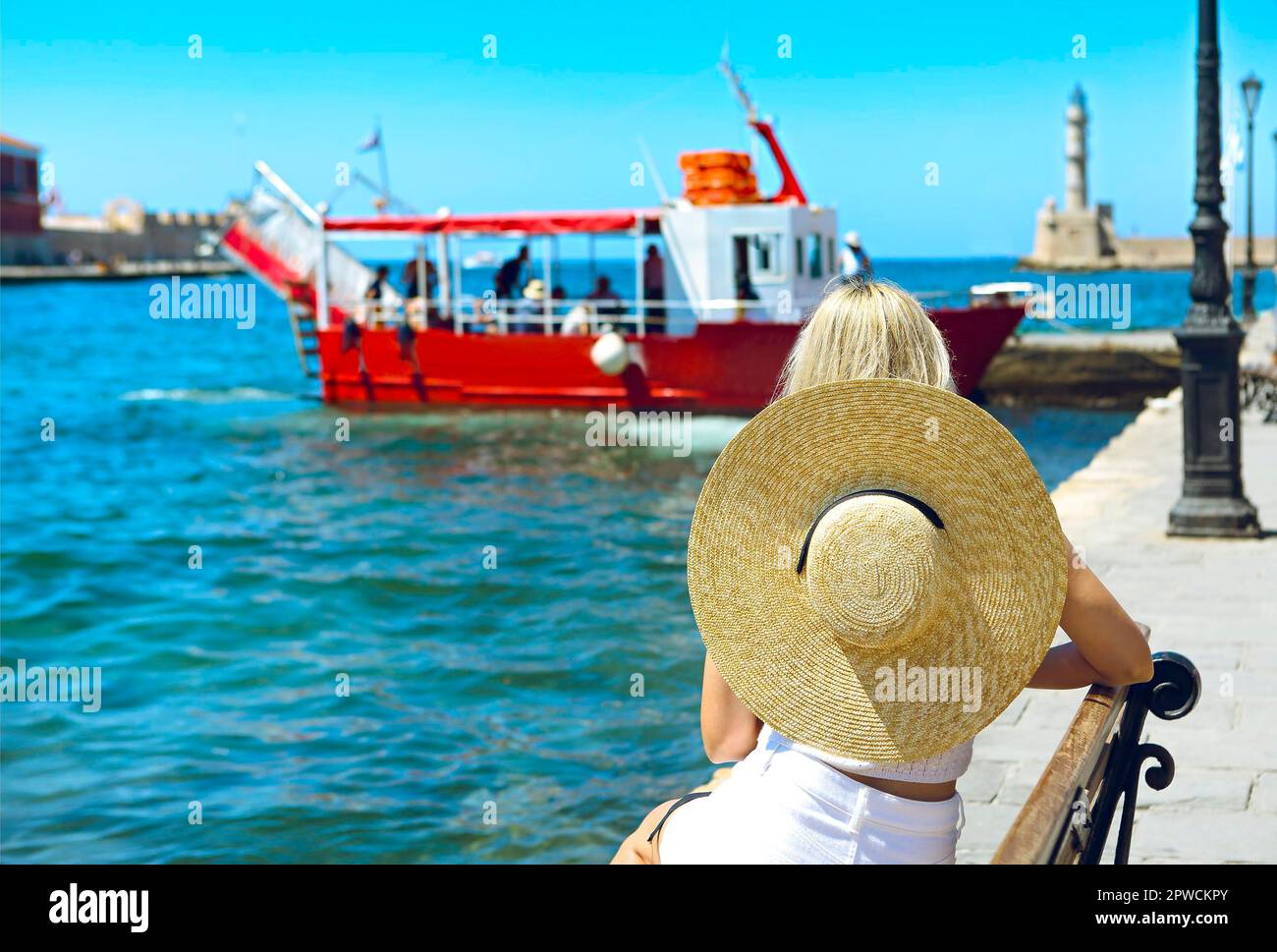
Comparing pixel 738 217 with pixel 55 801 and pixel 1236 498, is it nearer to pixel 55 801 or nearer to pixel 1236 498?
pixel 1236 498

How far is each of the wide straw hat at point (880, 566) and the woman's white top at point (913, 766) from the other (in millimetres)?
31

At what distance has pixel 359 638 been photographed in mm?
10031

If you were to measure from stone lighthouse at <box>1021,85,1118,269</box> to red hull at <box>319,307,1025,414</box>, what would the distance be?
101575mm

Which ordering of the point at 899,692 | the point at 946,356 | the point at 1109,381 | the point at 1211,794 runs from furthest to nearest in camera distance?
the point at 1109,381 → the point at 1211,794 → the point at 946,356 → the point at 899,692

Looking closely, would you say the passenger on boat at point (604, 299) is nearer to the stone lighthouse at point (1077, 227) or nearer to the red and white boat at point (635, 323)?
the red and white boat at point (635, 323)

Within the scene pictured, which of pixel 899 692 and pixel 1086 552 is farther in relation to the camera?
pixel 1086 552

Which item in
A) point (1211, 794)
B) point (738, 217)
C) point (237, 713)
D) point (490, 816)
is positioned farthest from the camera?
point (738, 217)

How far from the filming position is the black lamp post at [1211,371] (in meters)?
8.27

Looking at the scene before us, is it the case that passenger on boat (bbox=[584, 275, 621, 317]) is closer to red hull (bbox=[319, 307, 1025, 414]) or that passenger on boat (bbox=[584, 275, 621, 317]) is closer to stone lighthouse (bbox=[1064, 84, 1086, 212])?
red hull (bbox=[319, 307, 1025, 414])

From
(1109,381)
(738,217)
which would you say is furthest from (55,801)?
(1109,381)

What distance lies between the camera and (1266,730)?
16.9ft

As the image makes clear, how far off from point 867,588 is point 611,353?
1907cm

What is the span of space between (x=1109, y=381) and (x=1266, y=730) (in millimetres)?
22001

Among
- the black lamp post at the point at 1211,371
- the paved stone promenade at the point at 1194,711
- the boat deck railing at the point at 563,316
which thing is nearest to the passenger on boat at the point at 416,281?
the boat deck railing at the point at 563,316
